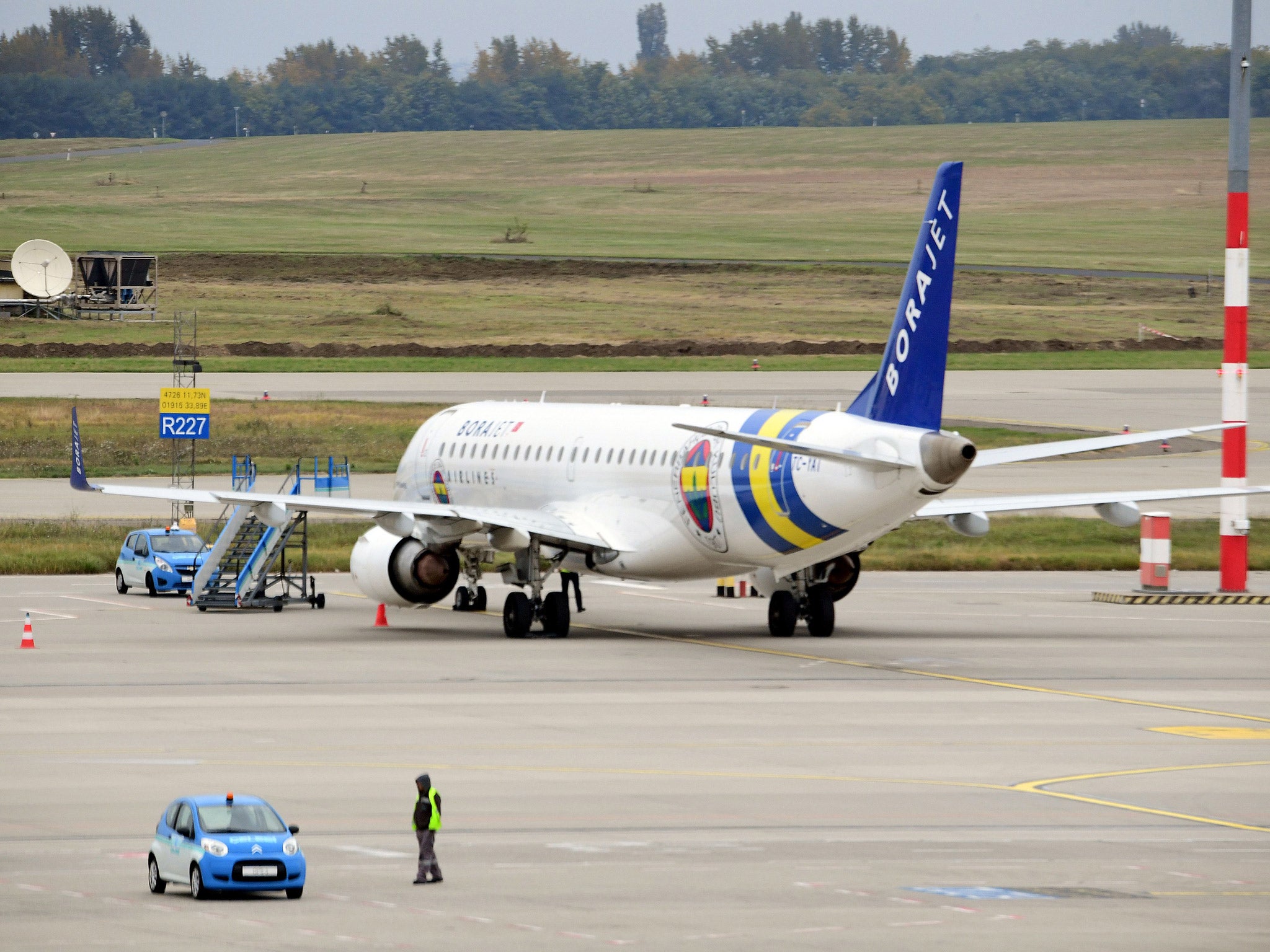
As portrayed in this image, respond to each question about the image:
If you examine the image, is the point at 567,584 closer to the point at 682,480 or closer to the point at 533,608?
the point at 533,608

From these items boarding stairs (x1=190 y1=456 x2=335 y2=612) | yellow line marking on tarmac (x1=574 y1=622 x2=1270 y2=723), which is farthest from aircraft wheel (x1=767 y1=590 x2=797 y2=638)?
boarding stairs (x1=190 y1=456 x2=335 y2=612)

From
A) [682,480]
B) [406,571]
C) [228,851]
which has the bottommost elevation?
[228,851]

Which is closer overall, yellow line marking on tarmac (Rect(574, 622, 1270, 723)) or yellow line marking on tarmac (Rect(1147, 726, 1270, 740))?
yellow line marking on tarmac (Rect(1147, 726, 1270, 740))

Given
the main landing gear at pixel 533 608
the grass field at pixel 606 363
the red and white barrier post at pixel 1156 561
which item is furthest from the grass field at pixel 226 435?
the main landing gear at pixel 533 608

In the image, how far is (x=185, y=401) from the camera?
2164 inches

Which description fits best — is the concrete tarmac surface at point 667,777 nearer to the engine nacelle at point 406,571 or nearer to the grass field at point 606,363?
the engine nacelle at point 406,571

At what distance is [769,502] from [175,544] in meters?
19.8

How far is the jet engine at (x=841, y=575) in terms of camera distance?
3978cm

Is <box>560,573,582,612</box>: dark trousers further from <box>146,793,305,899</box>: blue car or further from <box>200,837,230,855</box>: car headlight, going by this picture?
<box>200,837,230,855</box>: car headlight

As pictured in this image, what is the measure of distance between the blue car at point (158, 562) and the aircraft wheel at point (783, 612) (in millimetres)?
15687

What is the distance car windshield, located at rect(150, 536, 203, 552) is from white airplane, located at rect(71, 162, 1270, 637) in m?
7.99

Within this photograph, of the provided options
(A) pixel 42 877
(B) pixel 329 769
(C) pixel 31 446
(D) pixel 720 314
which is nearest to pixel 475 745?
(B) pixel 329 769

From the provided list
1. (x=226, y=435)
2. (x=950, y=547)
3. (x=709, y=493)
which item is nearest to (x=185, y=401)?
(x=709, y=493)

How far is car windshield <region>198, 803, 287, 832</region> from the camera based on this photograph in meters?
18.2
